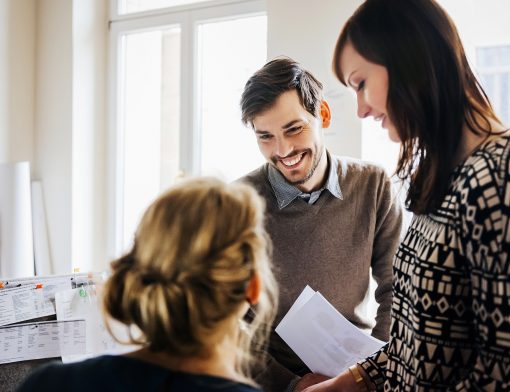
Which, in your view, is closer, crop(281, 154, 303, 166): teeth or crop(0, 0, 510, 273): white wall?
crop(281, 154, 303, 166): teeth

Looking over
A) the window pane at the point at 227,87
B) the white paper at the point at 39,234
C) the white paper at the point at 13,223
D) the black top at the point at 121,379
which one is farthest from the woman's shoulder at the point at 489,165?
the white paper at the point at 39,234

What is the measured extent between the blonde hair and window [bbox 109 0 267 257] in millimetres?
1961

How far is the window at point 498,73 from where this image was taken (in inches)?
90.4

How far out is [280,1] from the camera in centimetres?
245

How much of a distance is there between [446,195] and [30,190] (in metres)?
2.61

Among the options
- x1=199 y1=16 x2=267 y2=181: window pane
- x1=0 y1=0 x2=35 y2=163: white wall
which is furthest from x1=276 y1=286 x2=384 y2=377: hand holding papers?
x1=0 y1=0 x2=35 y2=163: white wall

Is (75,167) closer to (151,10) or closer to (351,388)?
(151,10)

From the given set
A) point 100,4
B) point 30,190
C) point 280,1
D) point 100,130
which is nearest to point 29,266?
point 30,190

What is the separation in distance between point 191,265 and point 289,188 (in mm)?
811

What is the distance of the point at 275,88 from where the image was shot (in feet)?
5.17

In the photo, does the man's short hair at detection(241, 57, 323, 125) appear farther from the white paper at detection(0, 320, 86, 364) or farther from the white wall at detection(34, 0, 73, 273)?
the white wall at detection(34, 0, 73, 273)

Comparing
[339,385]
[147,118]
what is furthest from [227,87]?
[339,385]

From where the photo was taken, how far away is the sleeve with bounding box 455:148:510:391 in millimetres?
849

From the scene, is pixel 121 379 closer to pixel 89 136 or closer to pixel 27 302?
pixel 27 302
